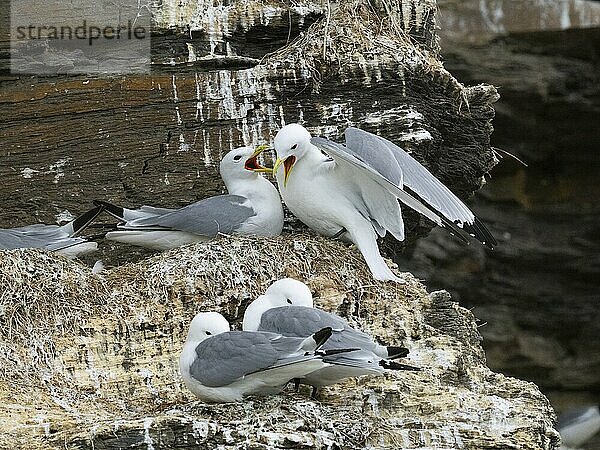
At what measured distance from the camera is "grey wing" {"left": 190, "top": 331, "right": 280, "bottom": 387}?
385cm

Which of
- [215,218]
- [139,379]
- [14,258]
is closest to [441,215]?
[215,218]

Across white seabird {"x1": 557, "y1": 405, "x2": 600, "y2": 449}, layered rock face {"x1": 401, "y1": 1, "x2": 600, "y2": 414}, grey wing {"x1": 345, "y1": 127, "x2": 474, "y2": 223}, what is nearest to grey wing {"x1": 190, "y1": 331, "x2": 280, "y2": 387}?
grey wing {"x1": 345, "y1": 127, "x2": 474, "y2": 223}

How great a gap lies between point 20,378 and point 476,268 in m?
7.25

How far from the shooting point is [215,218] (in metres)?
5.32

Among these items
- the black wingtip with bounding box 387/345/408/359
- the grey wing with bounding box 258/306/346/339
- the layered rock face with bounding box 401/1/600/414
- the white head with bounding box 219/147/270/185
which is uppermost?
the white head with bounding box 219/147/270/185

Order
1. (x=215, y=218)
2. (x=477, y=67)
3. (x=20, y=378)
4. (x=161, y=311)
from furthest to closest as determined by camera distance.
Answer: (x=477, y=67)
(x=215, y=218)
(x=161, y=311)
(x=20, y=378)

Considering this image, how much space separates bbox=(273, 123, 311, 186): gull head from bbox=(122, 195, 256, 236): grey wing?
0.30 meters

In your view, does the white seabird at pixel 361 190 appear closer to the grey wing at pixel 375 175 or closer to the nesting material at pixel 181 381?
the grey wing at pixel 375 175

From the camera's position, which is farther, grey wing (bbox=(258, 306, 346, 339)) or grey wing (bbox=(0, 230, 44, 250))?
grey wing (bbox=(0, 230, 44, 250))

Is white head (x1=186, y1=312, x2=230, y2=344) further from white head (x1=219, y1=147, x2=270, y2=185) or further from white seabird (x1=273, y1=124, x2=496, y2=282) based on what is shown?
white head (x1=219, y1=147, x2=270, y2=185)

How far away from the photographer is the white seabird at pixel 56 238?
17.3 ft

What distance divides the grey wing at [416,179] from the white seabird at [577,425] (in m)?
4.47

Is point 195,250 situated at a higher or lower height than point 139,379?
higher

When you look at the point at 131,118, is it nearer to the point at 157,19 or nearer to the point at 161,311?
the point at 157,19
